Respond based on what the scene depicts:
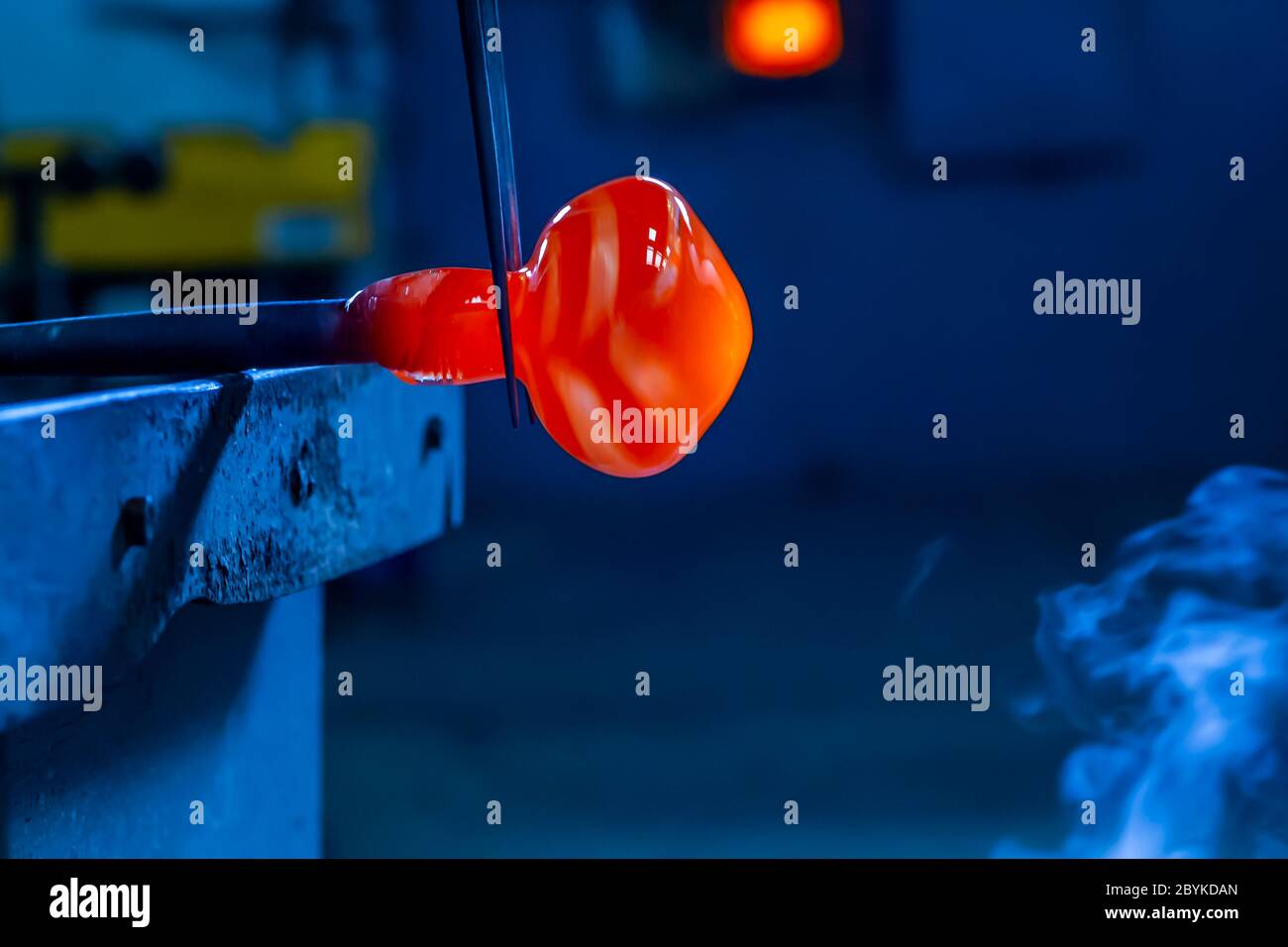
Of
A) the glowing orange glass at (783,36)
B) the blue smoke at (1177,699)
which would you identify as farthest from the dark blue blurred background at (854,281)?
the blue smoke at (1177,699)

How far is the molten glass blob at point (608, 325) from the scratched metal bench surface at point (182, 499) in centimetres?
8

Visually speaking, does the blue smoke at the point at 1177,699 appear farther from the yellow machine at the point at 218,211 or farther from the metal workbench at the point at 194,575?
the yellow machine at the point at 218,211

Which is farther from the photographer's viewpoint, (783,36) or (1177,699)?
(783,36)

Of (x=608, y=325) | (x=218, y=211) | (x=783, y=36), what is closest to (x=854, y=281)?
(x=783, y=36)

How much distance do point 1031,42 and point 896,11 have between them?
0.26 m

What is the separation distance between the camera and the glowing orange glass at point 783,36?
2250 mm

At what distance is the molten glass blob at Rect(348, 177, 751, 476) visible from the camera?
0.47 metres

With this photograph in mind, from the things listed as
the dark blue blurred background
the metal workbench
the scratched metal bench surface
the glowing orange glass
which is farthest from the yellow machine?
the scratched metal bench surface

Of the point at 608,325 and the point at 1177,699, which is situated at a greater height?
the point at 608,325

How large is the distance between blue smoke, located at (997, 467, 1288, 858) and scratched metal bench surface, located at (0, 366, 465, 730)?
0.64 meters

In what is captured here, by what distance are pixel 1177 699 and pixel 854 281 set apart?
1550mm

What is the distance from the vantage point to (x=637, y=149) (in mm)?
2436

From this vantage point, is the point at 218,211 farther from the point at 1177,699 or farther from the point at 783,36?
the point at 1177,699

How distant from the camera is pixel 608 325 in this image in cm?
47
